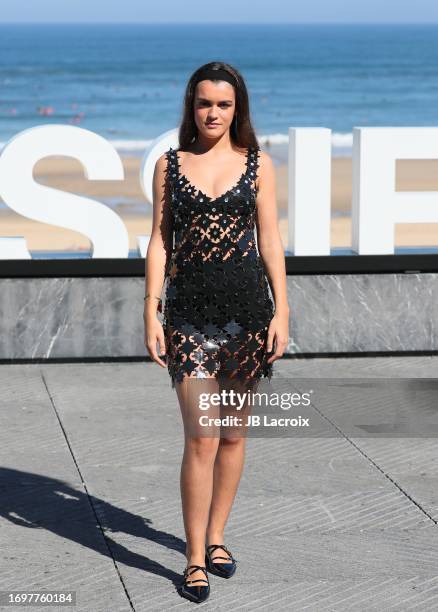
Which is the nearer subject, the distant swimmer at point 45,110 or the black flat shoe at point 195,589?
the black flat shoe at point 195,589

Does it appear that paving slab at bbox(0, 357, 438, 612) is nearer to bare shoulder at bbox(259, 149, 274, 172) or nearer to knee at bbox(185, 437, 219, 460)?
knee at bbox(185, 437, 219, 460)

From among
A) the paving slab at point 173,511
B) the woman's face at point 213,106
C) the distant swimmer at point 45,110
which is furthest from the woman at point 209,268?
the distant swimmer at point 45,110

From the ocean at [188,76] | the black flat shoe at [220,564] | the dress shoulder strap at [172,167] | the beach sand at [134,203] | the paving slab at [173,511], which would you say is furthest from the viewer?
the ocean at [188,76]

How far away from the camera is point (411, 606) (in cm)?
465

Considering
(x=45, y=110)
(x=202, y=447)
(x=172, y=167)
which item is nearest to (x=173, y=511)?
(x=202, y=447)

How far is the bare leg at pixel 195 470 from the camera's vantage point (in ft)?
15.4

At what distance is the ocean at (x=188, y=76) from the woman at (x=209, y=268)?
31.1 m

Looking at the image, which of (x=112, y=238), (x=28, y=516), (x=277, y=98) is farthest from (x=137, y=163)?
(x=277, y=98)

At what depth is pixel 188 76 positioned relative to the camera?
78750 mm

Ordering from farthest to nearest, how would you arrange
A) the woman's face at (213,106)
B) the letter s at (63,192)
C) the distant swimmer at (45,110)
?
the distant swimmer at (45,110) → the letter s at (63,192) → the woman's face at (213,106)

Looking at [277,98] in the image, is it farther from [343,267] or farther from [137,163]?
[343,267]

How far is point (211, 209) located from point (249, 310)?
414 millimetres

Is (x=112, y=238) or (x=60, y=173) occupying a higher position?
(x=112, y=238)

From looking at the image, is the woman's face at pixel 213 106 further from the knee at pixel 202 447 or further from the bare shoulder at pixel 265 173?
the knee at pixel 202 447
